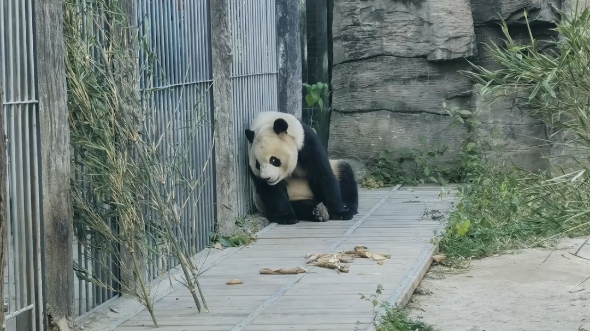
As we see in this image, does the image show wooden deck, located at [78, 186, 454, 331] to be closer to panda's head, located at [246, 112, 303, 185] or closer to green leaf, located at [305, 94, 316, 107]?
panda's head, located at [246, 112, 303, 185]

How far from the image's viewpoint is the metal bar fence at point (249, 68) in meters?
Answer: 8.74

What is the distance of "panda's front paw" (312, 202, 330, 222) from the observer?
29.0 ft

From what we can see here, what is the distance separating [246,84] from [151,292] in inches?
134

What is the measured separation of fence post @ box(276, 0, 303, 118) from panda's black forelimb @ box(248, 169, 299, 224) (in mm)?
1618

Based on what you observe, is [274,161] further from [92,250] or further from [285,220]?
[92,250]

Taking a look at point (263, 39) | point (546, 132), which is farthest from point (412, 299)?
point (546, 132)

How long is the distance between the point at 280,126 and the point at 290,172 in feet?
1.65

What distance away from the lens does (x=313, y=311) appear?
18.0 feet

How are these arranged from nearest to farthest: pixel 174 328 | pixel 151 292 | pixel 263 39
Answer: pixel 174 328, pixel 151 292, pixel 263 39

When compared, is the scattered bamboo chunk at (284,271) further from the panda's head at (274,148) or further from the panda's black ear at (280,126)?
the panda's black ear at (280,126)

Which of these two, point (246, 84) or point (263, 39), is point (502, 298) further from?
point (263, 39)

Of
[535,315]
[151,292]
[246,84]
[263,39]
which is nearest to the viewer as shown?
[535,315]

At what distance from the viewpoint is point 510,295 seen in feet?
20.2

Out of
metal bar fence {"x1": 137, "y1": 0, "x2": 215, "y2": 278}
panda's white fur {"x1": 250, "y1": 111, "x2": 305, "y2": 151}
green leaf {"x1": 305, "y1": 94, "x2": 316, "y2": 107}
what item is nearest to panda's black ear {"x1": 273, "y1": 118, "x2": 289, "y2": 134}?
panda's white fur {"x1": 250, "y1": 111, "x2": 305, "y2": 151}
